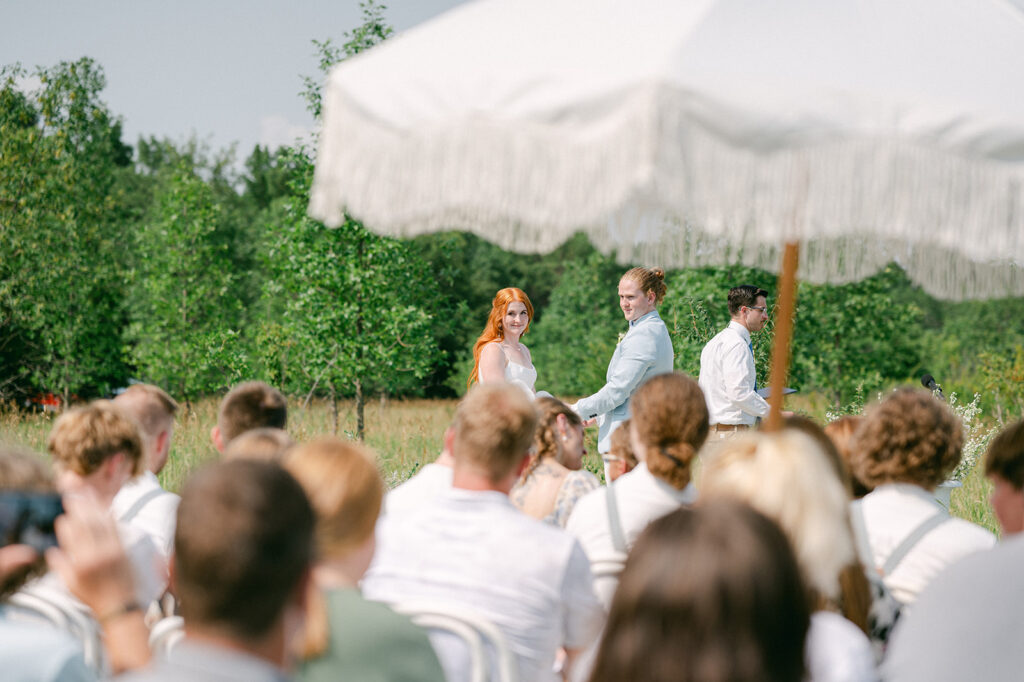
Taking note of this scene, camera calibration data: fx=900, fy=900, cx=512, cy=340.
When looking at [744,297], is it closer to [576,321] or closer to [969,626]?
[969,626]

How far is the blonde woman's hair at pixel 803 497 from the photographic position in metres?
2.07

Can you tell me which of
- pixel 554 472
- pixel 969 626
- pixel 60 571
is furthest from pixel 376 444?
pixel 969 626

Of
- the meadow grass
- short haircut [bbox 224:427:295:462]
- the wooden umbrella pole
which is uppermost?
the wooden umbrella pole

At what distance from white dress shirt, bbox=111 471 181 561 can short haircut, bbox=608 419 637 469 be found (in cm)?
181

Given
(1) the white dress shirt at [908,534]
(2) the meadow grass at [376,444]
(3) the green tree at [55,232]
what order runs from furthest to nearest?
1. (3) the green tree at [55,232]
2. (2) the meadow grass at [376,444]
3. (1) the white dress shirt at [908,534]

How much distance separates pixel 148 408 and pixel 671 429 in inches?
83.6

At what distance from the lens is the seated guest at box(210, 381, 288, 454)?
3604mm

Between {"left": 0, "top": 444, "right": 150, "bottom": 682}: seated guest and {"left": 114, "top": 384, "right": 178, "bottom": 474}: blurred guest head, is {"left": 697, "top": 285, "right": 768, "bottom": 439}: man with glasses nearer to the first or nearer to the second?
{"left": 114, "top": 384, "right": 178, "bottom": 474}: blurred guest head

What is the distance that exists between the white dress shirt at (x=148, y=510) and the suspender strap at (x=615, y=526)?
1.50 m

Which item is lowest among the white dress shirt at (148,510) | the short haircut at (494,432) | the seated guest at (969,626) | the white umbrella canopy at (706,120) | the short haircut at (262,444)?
the white dress shirt at (148,510)

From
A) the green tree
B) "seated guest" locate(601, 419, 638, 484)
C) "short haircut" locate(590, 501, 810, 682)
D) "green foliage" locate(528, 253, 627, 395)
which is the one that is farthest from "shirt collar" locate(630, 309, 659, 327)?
"green foliage" locate(528, 253, 627, 395)

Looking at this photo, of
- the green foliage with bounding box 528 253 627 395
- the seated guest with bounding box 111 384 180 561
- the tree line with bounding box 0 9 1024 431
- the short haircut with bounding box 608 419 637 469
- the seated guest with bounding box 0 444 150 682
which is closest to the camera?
the seated guest with bounding box 0 444 150 682

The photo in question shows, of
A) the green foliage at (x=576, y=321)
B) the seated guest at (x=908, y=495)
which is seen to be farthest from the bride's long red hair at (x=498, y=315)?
the green foliage at (x=576, y=321)

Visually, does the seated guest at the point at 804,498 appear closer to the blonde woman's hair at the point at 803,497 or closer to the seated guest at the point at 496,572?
the blonde woman's hair at the point at 803,497
